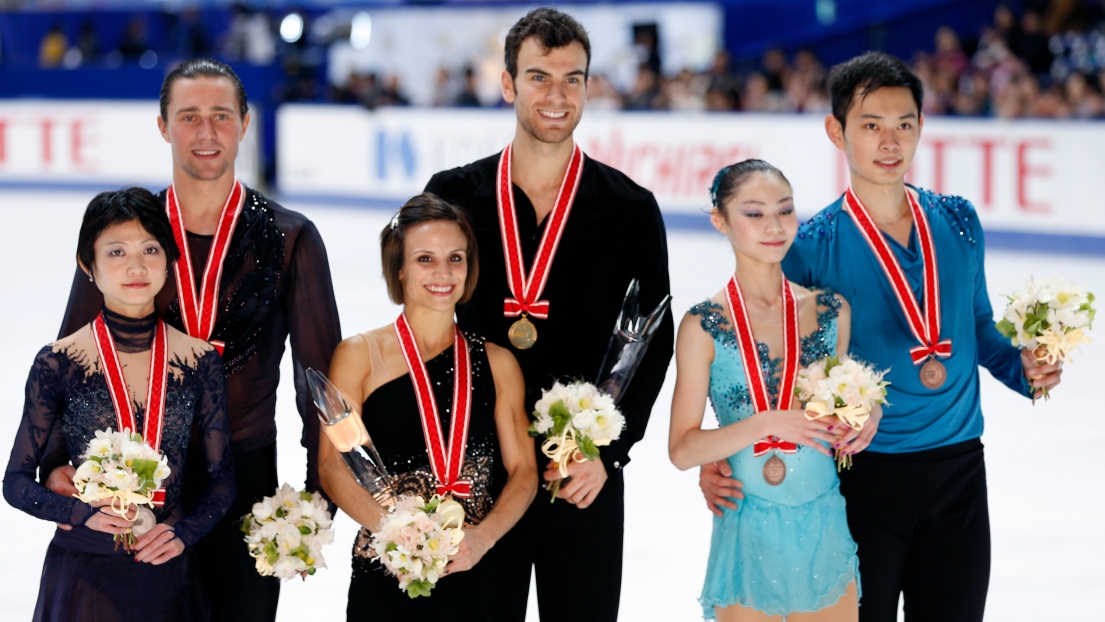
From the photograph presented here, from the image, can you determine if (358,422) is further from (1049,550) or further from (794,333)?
(1049,550)

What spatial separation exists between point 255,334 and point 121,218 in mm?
428

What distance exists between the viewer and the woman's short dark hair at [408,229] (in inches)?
120

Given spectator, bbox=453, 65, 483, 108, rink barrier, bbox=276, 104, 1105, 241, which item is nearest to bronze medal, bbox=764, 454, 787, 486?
rink barrier, bbox=276, 104, 1105, 241

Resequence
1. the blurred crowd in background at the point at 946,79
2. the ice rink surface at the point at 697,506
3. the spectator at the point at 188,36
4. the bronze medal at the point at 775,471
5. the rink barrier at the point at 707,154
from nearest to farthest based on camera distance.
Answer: the bronze medal at the point at 775,471 < the ice rink surface at the point at 697,506 < the rink barrier at the point at 707,154 < the blurred crowd in background at the point at 946,79 < the spectator at the point at 188,36

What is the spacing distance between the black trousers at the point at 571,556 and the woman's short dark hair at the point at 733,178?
71 cm

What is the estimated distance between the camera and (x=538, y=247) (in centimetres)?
325

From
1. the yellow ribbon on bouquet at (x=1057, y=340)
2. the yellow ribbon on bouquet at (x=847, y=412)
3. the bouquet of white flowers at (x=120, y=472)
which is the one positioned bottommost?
the bouquet of white flowers at (x=120, y=472)

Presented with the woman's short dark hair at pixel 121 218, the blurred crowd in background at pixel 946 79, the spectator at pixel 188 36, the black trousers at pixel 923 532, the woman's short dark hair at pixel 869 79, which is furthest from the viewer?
the spectator at pixel 188 36

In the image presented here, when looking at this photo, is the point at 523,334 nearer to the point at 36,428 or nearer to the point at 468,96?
the point at 36,428

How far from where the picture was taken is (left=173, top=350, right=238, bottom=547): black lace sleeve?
9.80 ft

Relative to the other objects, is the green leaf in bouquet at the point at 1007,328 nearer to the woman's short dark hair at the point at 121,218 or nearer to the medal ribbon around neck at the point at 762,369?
the medal ribbon around neck at the point at 762,369

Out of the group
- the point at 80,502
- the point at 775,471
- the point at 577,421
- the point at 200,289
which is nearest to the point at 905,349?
the point at 775,471

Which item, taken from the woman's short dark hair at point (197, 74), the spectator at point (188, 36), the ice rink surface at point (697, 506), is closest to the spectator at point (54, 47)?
the spectator at point (188, 36)

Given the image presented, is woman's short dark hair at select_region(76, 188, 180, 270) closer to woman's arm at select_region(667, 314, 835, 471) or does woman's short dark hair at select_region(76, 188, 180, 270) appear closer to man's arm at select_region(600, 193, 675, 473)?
man's arm at select_region(600, 193, 675, 473)
